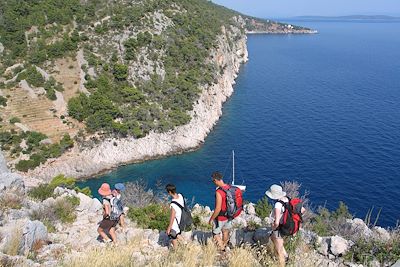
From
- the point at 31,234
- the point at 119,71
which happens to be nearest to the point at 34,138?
the point at 119,71

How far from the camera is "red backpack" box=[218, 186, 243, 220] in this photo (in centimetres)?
985

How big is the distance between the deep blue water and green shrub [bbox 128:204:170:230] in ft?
86.3

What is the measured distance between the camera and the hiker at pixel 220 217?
386 inches

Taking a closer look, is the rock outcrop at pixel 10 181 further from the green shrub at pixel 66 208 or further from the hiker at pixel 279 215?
the hiker at pixel 279 215

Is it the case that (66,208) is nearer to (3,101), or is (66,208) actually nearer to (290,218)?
(290,218)

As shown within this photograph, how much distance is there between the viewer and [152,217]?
15.7 meters

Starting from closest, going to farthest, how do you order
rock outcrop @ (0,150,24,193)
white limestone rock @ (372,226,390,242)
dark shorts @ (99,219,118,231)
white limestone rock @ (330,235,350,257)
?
white limestone rock @ (330,235,350,257)
dark shorts @ (99,219,118,231)
white limestone rock @ (372,226,390,242)
rock outcrop @ (0,150,24,193)

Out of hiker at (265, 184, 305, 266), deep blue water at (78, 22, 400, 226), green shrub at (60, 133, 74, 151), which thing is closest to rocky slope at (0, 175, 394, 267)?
hiker at (265, 184, 305, 266)

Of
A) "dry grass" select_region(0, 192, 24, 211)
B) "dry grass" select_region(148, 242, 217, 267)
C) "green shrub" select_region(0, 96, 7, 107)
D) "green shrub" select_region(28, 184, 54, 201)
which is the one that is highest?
"dry grass" select_region(148, 242, 217, 267)

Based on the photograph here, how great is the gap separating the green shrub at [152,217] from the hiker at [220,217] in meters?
4.54

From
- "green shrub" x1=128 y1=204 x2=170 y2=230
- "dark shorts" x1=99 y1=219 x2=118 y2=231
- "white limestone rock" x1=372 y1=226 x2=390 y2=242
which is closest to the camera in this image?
"dark shorts" x1=99 y1=219 x2=118 y2=231

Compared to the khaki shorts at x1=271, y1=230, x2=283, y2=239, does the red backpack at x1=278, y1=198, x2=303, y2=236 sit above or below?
above

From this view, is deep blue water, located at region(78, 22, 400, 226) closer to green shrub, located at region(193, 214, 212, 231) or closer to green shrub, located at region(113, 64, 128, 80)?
green shrub, located at region(113, 64, 128, 80)

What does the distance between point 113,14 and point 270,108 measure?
32.3 m
